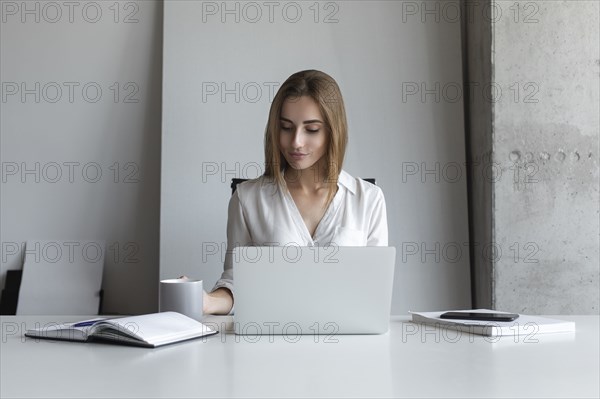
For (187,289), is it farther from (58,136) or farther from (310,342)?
(58,136)

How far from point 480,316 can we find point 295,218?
1.01 metres

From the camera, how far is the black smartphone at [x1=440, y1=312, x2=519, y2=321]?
5.68ft

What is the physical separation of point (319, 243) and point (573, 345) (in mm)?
1211

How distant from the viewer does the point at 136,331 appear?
57.2 inches

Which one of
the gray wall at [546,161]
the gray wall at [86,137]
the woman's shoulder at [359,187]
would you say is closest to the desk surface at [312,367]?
the woman's shoulder at [359,187]

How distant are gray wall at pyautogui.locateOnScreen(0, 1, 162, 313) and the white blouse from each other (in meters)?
1.38

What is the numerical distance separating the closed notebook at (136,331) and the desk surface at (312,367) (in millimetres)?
21

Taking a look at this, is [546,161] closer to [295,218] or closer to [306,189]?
[306,189]

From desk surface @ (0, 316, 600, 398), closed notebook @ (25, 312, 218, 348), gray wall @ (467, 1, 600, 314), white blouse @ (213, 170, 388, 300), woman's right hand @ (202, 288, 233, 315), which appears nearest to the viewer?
desk surface @ (0, 316, 600, 398)

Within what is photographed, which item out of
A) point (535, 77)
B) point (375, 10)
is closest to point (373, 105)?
point (375, 10)

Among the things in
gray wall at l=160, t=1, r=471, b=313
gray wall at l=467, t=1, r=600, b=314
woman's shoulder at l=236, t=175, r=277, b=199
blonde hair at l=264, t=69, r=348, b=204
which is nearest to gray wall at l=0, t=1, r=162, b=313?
gray wall at l=160, t=1, r=471, b=313

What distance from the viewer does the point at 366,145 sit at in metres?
3.90

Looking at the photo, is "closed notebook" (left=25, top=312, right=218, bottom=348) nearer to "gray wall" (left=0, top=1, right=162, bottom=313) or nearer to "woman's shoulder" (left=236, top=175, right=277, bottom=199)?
"woman's shoulder" (left=236, top=175, right=277, bottom=199)

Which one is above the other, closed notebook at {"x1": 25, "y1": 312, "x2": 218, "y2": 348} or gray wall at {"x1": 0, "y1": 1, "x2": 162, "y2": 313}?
gray wall at {"x1": 0, "y1": 1, "x2": 162, "y2": 313}
